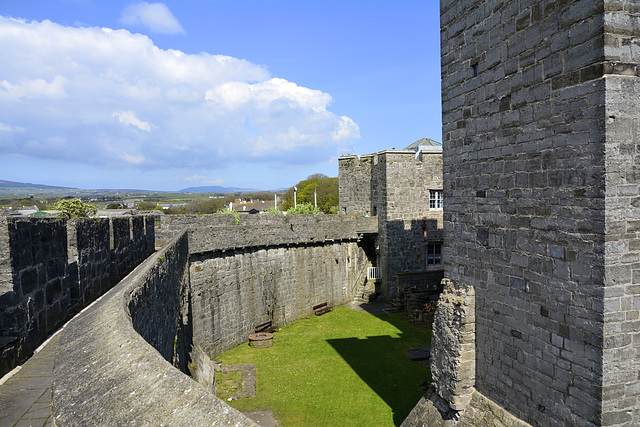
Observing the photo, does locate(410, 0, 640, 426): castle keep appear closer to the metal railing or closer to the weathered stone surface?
the weathered stone surface

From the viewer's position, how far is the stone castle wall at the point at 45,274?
12.8 feet

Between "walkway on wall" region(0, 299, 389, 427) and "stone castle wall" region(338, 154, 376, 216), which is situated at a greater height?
"stone castle wall" region(338, 154, 376, 216)

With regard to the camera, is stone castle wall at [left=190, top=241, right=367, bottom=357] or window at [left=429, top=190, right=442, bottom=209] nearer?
stone castle wall at [left=190, top=241, right=367, bottom=357]

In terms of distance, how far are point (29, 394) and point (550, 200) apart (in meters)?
5.83

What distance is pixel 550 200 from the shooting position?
5.23m

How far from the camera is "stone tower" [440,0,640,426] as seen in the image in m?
4.57

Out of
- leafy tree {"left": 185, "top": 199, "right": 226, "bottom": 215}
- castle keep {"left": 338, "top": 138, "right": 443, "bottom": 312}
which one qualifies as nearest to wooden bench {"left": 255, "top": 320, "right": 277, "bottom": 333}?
castle keep {"left": 338, "top": 138, "right": 443, "bottom": 312}

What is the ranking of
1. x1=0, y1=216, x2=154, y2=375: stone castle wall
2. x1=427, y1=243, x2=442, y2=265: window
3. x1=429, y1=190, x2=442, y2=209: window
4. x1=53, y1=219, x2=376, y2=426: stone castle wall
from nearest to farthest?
x1=53, y1=219, x2=376, y2=426: stone castle wall
x1=0, y1=216, x2=154, y2=375: stone castle wall
x1=429, y1=190, x2=442, y2=209: window
x1=427, y1=243, x2=442, y2=265: window

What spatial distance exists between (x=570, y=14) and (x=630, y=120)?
1.47 metres

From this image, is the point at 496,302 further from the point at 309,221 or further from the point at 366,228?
the point at 366,228

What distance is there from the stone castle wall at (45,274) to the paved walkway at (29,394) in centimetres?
14

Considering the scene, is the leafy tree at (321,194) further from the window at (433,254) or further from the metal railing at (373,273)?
the window at (433,254)

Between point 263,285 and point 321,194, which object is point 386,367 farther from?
point 321,194

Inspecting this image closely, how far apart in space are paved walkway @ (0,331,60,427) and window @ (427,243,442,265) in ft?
64.4
